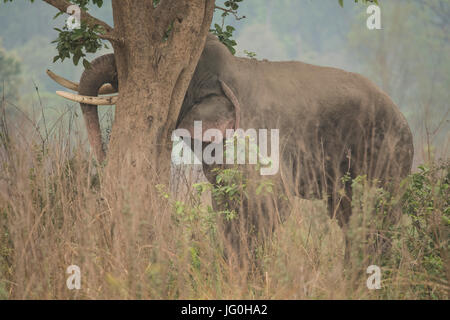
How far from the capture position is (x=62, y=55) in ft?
13.5

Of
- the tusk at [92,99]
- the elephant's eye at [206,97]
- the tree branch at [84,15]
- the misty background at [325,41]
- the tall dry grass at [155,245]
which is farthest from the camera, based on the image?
the misty background at [325,41]

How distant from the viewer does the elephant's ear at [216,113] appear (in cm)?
482

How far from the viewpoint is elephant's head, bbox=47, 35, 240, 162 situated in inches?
181

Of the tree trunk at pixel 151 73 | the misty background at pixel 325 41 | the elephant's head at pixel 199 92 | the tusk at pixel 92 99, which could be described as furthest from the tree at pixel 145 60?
the misty background at pixel 325 41

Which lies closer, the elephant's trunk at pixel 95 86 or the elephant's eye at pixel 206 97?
the elephant's trunk at pixel 95 86

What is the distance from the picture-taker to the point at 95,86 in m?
4.73

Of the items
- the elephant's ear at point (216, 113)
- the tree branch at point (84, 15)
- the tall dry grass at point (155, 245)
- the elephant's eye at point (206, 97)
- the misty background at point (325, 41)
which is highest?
the misty background at point (325, 41)

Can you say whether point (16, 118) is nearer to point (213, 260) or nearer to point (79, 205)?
point (79, 205)

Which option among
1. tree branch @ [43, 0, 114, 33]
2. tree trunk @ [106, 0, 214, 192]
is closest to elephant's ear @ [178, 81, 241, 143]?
tree trunk @ [106, 0, 214, 192]

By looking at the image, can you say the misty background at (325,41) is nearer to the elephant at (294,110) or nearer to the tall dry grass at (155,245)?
the elephant at (294,110)

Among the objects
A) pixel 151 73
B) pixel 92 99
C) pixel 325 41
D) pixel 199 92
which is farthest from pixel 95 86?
pixel 325 41

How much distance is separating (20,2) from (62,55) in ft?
277

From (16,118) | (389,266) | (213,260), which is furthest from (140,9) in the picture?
(389,266)

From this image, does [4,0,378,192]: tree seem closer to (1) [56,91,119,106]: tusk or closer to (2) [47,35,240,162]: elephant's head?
(1) [56,91,119,106]: tusk
